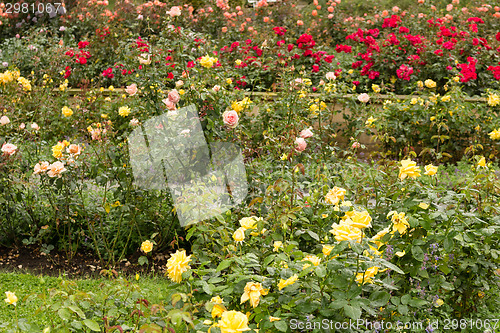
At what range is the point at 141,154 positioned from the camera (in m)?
3.10

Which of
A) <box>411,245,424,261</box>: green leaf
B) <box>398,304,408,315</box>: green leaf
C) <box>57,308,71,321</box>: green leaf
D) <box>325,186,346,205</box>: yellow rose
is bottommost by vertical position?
<box>398,304,408,315</box>: green leaf

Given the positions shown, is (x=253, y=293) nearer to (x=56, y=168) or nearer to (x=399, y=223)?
(x=399, y=223)

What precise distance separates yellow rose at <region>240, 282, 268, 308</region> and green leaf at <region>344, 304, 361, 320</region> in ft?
0.95

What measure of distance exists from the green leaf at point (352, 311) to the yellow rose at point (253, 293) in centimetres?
29

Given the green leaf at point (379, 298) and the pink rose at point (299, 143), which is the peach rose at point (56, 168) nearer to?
the pink rose at point (299, 143)

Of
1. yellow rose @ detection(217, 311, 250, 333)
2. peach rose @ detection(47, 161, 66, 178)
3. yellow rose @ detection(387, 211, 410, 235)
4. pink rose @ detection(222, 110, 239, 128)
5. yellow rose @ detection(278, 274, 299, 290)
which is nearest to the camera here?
yellow rose @ detection(217, 311, 250, 333)

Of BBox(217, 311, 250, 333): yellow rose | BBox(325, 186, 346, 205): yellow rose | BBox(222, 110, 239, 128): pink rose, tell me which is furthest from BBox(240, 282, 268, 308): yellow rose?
BBox(222, 110, 239, 128): pink rose

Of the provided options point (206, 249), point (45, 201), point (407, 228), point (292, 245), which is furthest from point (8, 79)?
point (407, 228)

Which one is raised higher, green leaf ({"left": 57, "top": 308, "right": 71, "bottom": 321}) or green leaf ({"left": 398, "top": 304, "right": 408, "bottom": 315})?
green leaf ({"left": 57, "top": 308, "right": 71, "bottom": 321})

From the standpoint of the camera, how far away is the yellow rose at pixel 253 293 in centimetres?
165

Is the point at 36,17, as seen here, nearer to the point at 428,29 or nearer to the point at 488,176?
the point at 428,29

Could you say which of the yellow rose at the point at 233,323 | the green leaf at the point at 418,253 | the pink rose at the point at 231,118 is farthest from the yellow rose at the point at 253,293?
the pink rose at the point at 231,118

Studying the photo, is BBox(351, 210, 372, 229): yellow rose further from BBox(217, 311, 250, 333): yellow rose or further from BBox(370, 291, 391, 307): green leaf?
BBox(217, 311, 250, 333): yellow rose

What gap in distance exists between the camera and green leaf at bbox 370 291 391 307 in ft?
5.78
